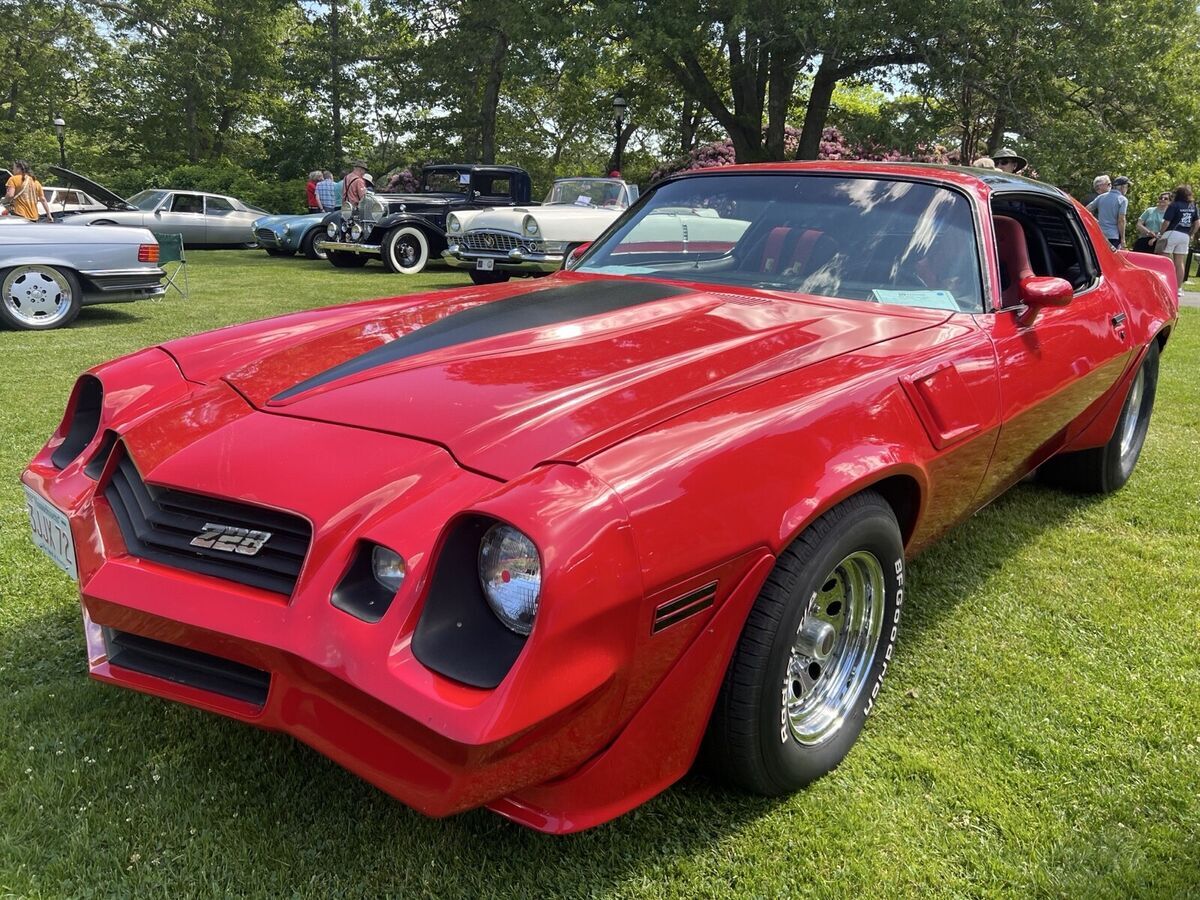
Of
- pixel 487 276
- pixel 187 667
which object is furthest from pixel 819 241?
pixel 487 276

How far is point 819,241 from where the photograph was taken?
9.29 feet

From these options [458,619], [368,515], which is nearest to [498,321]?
[368,515]

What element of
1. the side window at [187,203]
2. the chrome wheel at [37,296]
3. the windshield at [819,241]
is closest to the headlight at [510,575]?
the windshield at [819,241]

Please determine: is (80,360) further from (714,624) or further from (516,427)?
(714,624)

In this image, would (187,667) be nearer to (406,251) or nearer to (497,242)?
(497,242)

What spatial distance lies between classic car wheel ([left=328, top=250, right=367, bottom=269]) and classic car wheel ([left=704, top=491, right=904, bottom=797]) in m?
13.6

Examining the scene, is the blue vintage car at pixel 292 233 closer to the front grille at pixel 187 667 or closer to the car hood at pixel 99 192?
the car hood at pixel 99 192

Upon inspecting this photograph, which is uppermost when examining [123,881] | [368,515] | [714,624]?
[368,515]

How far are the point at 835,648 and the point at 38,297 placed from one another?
7783 millimetres

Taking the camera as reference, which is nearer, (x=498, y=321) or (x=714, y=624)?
(x=714, y=624)

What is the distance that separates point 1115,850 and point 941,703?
56 centimetres

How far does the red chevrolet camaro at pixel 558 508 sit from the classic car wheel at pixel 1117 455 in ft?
4.06

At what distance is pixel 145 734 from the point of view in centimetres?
203

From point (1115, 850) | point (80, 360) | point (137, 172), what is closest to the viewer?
point (1115, 850)
